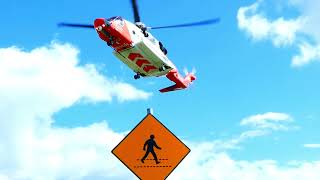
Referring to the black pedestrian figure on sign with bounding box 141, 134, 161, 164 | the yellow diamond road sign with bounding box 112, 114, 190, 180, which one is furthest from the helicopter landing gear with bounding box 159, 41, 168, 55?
the black pedestrian figure on sign with bounding box 141, 134, 161, 164

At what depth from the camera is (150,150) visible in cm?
914

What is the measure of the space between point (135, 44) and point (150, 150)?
29.1 m

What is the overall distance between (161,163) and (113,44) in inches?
1129

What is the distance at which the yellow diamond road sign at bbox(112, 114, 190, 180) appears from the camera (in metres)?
9.18

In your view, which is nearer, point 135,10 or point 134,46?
point 134,46

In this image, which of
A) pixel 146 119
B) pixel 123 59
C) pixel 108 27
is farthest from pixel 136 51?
pixel 146 119

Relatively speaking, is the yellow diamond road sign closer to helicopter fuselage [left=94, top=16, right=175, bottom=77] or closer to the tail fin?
helicopter fuselage [left=94, top=16, right=175, bottom=77]

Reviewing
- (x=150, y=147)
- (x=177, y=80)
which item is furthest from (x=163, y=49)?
(x=150, y=147)

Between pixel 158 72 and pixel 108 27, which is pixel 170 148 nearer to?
pixel 108 27

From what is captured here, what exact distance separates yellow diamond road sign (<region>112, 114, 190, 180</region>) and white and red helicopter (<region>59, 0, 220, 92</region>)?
1047 inches

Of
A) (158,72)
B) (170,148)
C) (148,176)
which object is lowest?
(148,176)

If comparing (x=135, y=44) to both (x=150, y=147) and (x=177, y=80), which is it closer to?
(x=177, y=80)

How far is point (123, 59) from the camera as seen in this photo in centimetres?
3909

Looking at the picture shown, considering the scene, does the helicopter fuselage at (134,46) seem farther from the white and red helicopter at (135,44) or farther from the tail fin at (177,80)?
the tail fin at (177,80)
